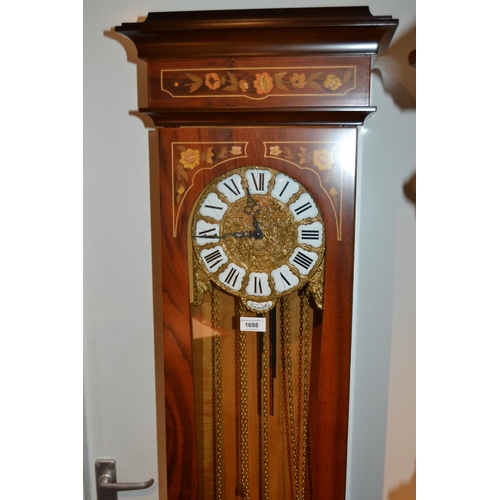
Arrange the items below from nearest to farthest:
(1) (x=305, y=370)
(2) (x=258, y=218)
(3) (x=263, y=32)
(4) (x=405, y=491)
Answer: (3) (x=263, y=32) → (2) (x=258, y=218) → (1) (x=305, y=370) → (4) (x=405, y=491)

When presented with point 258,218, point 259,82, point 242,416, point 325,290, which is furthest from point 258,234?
point 242,416

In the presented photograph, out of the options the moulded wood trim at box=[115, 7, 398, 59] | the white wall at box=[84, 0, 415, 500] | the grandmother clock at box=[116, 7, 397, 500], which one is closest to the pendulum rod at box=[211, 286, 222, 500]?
the grandmother clock at box=[116, 7, 397, 500]

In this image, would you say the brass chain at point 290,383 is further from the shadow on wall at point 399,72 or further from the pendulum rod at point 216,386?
the shadow on wall at point 399,72

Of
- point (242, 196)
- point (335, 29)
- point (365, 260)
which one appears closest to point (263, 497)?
point (365, 260)

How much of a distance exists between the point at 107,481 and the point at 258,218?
32.3 inches

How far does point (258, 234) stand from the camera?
985 millimetres

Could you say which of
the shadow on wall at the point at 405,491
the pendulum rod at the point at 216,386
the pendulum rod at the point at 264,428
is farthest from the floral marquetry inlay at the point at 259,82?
the shadow on wall at the point at 405,491

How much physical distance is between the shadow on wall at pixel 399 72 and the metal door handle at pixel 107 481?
102 cm

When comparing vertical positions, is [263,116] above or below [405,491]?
above

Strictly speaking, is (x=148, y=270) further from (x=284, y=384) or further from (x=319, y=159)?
(x=319, y=159)

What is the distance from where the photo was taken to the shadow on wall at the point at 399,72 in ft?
3.72

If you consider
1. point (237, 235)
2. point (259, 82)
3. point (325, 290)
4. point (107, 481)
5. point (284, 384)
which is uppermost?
point (259, 82)

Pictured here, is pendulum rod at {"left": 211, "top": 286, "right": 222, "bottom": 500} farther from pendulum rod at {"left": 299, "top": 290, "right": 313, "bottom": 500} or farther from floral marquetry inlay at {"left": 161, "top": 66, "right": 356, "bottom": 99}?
floral marquetry inlay at {"left": 161, "top": 66, "right": 356, "bottom": 99}

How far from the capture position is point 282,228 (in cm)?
98
